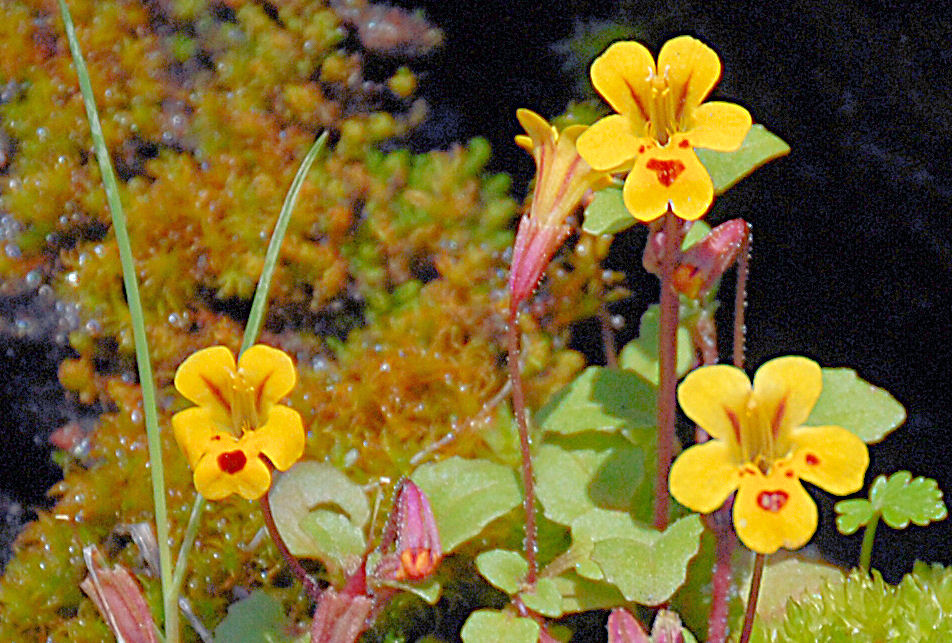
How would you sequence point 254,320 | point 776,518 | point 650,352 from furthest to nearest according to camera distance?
point 650,352
point 254,320
point 776,518

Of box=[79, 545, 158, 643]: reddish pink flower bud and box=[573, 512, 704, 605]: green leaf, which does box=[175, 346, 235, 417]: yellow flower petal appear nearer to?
box=[79, 545, 158, 643]: reddish pink flower bud

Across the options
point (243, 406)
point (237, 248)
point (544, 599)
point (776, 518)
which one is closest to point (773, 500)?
point (776, 518)

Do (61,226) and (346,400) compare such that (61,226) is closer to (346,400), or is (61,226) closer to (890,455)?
(346,400)

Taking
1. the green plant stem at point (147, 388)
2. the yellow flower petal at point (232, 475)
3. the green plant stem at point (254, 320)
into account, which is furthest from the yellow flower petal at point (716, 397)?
the green plant stem at point (147, 388)

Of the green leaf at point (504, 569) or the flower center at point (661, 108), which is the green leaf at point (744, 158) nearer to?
the flower center at point (661, 108)

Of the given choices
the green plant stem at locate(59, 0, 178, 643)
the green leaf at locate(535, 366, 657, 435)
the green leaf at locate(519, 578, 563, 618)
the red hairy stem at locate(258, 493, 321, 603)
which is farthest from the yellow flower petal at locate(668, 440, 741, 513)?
the green plant stem at locate(59, 0, 178, 643)

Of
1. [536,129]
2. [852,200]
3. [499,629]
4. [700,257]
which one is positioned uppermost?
[536,129]

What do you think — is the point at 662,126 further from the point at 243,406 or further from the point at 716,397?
the point at 243,406
